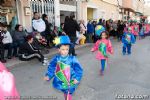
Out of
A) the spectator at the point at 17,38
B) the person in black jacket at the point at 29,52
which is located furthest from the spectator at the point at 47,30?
the person in black jacket at the point at 29,52

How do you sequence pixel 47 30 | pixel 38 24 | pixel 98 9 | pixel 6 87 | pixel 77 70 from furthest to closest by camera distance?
pixel 98 9 → pixel 47 30 → pixel 38 24 → pixel 77 70 → pixel 6 87

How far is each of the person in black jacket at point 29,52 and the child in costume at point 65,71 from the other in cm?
584

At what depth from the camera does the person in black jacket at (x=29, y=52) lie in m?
10.3

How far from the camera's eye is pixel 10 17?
510 inches

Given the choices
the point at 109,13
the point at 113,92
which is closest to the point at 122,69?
the point at 113,92

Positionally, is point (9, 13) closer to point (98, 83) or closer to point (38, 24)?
point (38, 24)

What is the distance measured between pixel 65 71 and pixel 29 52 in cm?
616

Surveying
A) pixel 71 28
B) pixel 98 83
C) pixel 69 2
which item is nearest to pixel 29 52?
pixel 71 28

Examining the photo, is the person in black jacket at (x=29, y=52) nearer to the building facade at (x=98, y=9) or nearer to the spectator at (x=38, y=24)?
the spectator at (x=38, y=24)

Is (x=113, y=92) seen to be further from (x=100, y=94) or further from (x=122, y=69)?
(x=122, y=69)

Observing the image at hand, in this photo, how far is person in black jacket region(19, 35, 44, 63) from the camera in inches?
406

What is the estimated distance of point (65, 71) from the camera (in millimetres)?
4445

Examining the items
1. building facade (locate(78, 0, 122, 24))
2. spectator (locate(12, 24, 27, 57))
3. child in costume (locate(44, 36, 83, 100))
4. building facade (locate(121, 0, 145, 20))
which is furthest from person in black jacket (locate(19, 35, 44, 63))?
building facade (locate(121, 0, 145, 20))

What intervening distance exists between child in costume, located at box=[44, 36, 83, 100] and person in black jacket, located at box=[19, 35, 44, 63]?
19.1 ft
